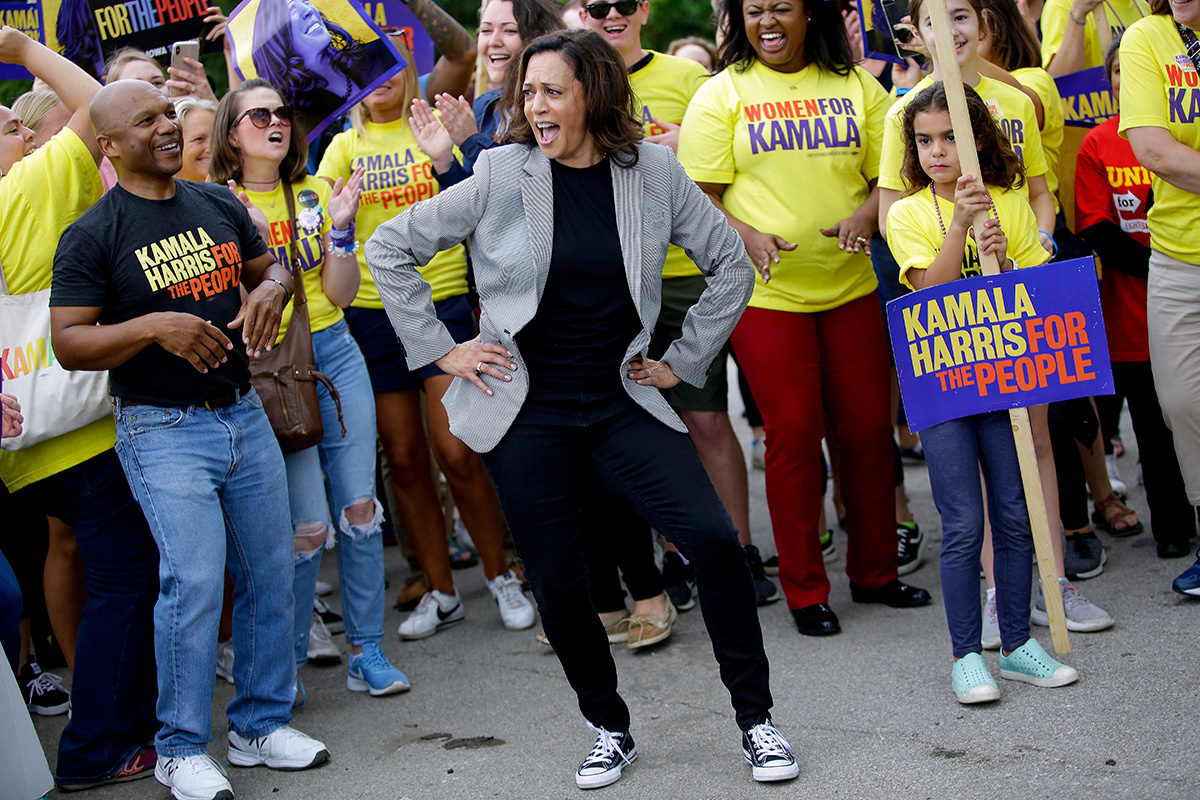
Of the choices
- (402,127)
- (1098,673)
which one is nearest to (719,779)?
(1098,673)

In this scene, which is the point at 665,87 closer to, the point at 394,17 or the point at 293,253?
the point at 394,17

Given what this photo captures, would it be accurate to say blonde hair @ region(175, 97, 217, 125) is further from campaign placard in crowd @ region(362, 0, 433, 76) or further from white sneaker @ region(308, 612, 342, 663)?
white sneaker @ region(308, 612, 342, 663)

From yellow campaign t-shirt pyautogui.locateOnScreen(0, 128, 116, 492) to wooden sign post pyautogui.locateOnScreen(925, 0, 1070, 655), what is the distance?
2.92m

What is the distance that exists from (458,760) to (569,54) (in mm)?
2364

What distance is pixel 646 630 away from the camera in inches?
199

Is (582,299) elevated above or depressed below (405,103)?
below

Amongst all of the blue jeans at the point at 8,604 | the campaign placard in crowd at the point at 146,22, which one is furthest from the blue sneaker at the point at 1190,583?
the campaign placard in crowd at the point at 146,22

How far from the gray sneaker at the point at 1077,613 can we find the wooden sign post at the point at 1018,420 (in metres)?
0.26

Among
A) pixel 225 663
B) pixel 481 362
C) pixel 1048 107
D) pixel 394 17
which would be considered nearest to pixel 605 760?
pixel 481 362

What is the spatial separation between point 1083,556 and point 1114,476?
161 centimetres

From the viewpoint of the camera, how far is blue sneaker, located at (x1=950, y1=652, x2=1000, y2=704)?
398 cm

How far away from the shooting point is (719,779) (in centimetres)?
372

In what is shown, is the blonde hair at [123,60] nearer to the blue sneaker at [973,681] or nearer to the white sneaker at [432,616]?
the white sneaker at [432,616]

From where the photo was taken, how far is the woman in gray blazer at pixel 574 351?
3.70m
